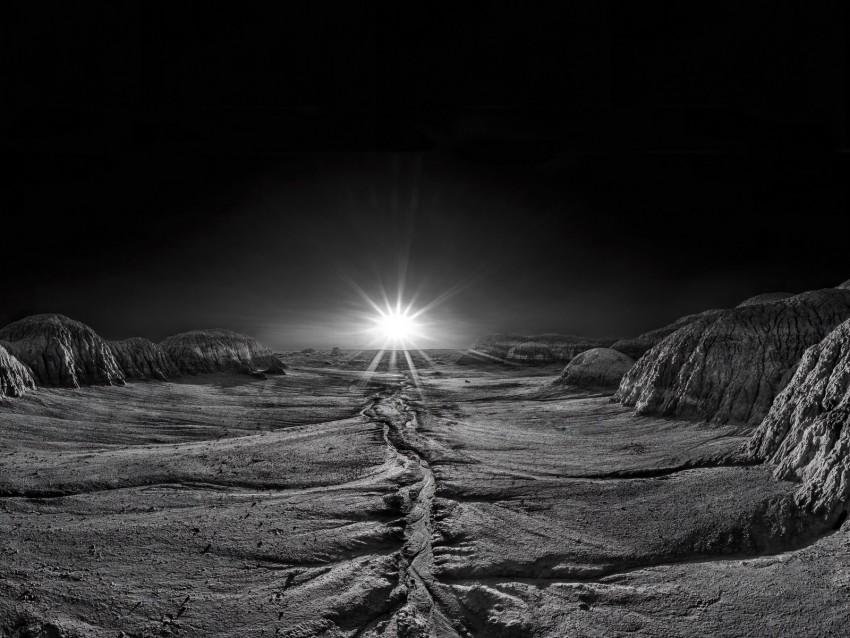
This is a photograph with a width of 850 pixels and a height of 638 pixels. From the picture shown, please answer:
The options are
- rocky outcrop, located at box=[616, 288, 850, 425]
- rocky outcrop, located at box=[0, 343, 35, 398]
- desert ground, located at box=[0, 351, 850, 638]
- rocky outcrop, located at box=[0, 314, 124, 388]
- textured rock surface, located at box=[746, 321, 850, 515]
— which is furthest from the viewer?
rocky outcrop, located at box=[0, 314, 124, 388]

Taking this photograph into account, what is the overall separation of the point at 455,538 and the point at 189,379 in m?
32.5

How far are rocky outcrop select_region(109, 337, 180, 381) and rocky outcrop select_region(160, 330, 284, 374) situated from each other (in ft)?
6.62

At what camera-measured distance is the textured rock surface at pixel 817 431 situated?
6977mm

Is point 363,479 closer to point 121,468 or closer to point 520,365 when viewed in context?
point 121,468

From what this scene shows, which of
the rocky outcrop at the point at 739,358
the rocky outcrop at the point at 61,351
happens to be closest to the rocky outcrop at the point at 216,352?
the rocky outcrop at the point at 61,351

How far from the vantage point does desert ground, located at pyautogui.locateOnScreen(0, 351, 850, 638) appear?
5.19 meters

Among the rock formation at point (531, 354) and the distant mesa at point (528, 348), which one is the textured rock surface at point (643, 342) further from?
the rock formation at point (531, 354)

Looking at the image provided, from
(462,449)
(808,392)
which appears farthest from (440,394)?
(808,392)

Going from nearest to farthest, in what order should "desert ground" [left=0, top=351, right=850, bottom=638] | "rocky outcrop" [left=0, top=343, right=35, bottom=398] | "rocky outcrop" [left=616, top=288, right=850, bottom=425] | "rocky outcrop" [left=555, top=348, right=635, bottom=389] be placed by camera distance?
"desert ground" [left=0, top=351, right=850, bottom=638] → "rocky outcrop" [left=616, top=288, right=850, bottom=425] → "rocky outcrop" [left=0, top=343, right=35, bottom=398] → "rocky outcrop" [left=555, top=348, right=635, bottom=389]

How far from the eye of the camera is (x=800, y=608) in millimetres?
4875

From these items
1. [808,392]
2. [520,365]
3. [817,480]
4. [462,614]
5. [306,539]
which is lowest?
[462,614]

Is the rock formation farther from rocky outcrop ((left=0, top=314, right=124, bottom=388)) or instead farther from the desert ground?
rocky outcrop ((left=0, top=314, right=124, bottom=388))

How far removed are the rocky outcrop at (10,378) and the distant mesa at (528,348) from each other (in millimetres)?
48640

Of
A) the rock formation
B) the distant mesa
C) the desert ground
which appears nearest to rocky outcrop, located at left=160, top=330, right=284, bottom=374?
the desert ground
